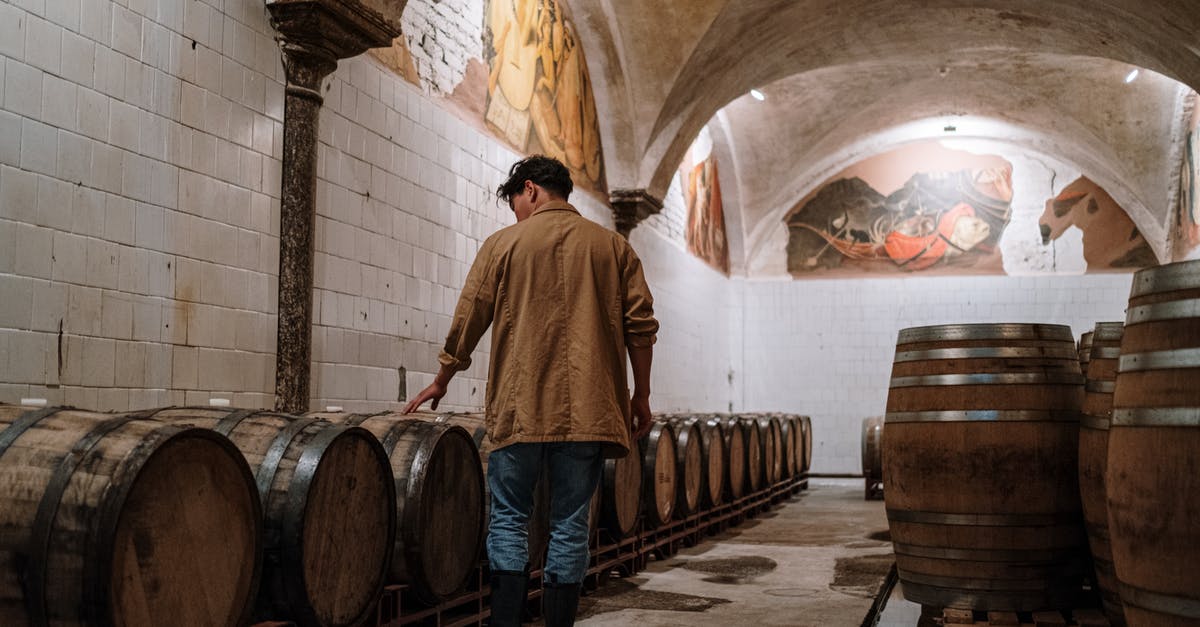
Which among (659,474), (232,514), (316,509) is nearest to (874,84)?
(659,474)

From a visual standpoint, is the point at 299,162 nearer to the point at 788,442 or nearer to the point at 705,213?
the point at 788,442

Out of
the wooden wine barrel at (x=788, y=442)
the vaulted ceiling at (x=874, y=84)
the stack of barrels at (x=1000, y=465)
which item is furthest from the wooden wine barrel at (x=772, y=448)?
the stack of barrels at (x=1000, y=465)

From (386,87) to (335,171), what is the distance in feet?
2.58

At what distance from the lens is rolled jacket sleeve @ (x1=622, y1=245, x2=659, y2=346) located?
345 centimetres

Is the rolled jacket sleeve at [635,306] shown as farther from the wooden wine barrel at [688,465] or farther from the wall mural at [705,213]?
the wall mural at [705,213]

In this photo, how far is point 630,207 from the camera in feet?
35.6

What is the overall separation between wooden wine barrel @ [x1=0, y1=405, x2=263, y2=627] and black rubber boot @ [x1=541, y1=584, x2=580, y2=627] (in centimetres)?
91

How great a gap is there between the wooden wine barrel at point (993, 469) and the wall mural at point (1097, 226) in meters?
12.6

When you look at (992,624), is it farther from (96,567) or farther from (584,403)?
(96,567)

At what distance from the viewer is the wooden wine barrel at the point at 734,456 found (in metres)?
8.40

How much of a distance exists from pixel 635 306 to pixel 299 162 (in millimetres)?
2663

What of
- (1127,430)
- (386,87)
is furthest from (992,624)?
(386,87)

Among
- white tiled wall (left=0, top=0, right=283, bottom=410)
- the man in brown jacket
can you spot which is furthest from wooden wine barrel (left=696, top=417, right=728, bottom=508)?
the man in brown jacket

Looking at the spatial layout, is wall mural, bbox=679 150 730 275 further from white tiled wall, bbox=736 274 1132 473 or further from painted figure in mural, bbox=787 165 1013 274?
painted figure in mural, bbox=787 165 1013 274
